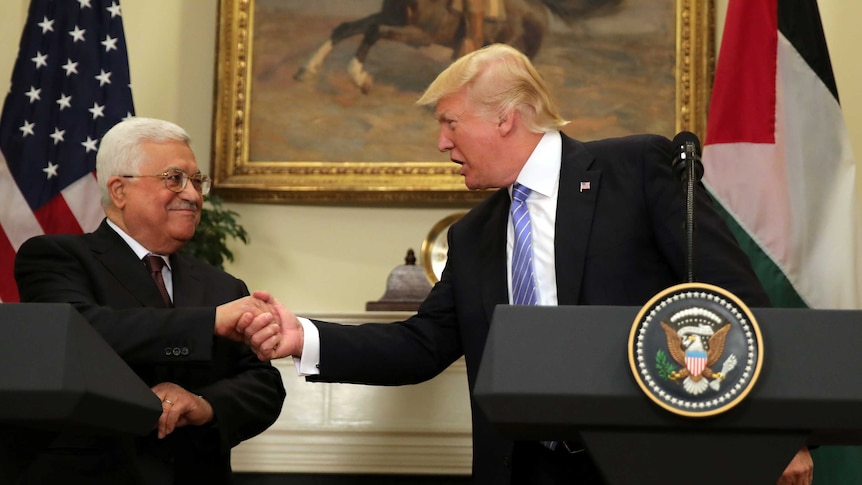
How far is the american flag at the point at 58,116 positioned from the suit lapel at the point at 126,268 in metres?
2.02

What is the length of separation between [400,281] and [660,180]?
2948 mm

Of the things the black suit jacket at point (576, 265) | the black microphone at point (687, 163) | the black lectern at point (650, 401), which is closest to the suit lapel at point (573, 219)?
the black suit jacket at point (576, 265)

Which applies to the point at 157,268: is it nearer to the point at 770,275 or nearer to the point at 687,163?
the point at 687,163

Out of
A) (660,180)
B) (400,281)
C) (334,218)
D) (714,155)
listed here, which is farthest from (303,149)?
(660,180)

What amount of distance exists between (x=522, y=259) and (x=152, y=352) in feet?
3.35

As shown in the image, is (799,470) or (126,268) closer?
(799,470)

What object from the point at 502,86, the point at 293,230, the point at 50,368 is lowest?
the point at 293,230

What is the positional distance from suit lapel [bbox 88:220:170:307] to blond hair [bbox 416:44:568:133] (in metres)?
1.02

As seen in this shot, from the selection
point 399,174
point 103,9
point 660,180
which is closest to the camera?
point 660,180

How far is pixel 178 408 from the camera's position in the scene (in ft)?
9.39

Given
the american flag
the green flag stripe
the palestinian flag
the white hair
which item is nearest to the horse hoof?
the american flag

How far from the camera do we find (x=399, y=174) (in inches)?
232

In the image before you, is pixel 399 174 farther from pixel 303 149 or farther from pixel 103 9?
pixel 103 9

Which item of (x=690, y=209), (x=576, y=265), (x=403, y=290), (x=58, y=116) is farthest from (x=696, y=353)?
(x=58, y=116)
